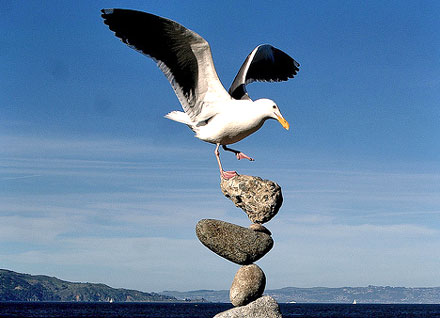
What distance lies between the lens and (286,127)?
16031 mm

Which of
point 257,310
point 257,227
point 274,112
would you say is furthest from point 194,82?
point 257,310

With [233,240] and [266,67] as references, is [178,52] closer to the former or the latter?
[266,67]

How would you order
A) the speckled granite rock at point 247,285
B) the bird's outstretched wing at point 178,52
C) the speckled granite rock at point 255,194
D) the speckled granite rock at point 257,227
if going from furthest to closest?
the speckled granite rock at point 257,227
the speckled granite rock at point 247,285
the speckled granite rock at point 255,194
the bird's outstretched wing at point 178,52

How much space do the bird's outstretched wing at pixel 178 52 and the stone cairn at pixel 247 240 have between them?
2265 millimetres

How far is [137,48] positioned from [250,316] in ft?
25.1

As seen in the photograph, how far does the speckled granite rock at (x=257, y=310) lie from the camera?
17438 mm

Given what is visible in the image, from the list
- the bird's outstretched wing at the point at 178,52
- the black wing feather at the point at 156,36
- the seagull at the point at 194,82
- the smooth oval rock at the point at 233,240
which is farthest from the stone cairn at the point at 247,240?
the black wing feather at the point at 156,36

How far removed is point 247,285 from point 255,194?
8.19 feet

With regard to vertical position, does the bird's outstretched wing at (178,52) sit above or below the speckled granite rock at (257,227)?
above

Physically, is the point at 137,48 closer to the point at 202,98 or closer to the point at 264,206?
the point at 202,98

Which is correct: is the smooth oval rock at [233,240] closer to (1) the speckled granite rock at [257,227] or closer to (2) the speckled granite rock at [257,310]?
(1) the speckled granite rock at [257,227]

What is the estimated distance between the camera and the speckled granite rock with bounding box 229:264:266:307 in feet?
57.6

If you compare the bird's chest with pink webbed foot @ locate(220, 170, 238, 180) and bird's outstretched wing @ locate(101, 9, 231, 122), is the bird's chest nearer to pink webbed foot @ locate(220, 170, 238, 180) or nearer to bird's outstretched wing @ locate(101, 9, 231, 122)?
bird's outstretched wing @ locate(101, 9, 231, 122)

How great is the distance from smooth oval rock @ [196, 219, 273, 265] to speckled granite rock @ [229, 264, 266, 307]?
30 centimetres
